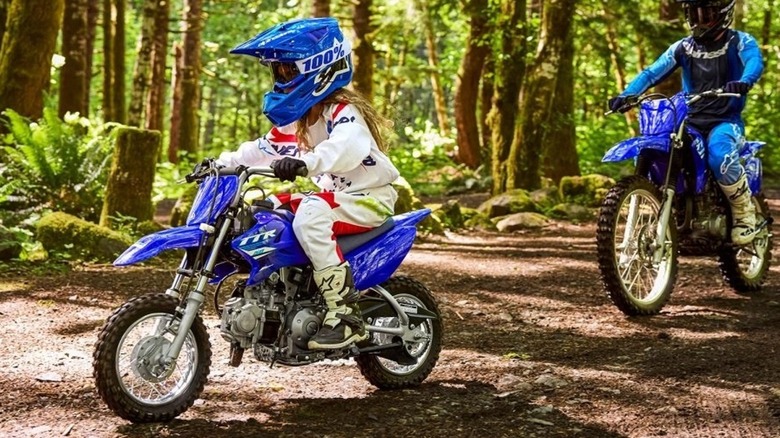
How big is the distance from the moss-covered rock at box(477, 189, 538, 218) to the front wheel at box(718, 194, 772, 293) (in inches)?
240

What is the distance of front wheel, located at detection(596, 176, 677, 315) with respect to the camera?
6922 mm

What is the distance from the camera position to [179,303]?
448cm

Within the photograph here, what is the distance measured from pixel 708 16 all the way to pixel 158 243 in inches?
202

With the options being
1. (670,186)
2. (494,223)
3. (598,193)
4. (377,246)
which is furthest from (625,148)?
(598,193)

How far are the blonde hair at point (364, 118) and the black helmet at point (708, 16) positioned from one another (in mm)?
3585

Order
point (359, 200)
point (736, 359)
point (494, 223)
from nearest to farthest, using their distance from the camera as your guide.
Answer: point (359, 200)
point (736, 359)
point (494, 223)

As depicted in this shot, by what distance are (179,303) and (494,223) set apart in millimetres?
9732

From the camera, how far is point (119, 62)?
20953mm

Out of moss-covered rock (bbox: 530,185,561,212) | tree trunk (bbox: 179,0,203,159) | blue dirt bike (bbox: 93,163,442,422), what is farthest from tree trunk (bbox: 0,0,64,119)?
tree trunk (bbox: 179,0,203,159)

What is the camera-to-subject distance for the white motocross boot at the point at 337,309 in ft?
15.6

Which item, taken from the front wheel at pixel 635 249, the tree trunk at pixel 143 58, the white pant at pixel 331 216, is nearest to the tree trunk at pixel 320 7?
the tree trunk at pixel 143 58

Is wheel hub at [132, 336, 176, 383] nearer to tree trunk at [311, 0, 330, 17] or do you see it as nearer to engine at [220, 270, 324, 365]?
engine at [220, 270, 324, 365]

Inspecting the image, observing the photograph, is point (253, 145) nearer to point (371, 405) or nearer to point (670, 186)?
point (371, 405)

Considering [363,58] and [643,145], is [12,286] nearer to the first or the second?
[643,145]
